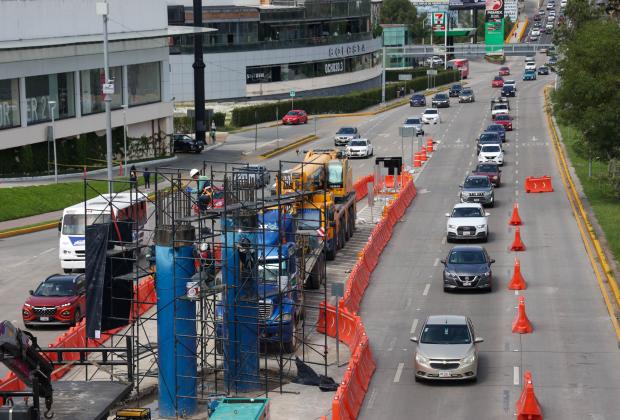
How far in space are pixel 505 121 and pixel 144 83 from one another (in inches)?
1098

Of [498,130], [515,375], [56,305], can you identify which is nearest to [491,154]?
[498,130]

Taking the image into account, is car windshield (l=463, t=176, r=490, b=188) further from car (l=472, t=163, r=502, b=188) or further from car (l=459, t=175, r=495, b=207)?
car (l=472, t=163, r=502, b=188)

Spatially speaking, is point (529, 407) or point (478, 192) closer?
point (529, 407)

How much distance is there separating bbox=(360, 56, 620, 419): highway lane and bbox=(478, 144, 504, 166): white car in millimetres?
9133

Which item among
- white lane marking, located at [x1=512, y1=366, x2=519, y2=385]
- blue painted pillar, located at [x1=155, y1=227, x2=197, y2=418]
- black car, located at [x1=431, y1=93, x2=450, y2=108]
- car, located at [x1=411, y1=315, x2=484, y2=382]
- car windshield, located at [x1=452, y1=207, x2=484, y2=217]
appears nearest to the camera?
blue painted pillar, located at [x1=155, y1=227, x2=197, y2=418]

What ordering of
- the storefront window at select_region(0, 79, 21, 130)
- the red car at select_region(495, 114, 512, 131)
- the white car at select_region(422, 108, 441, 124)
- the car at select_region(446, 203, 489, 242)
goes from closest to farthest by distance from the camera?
the car at select_region(446, 203, 489, 242)
the storefront window at select_region(0, 79, 21, 130)
the red car at select_region(495, 114, 512, 131)
the white car at select_region(422, 108, 441, 124)

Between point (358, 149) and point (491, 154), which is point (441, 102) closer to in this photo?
point (358, 149)

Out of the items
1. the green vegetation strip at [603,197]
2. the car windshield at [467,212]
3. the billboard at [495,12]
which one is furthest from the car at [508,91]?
the car windshield at [467,212]

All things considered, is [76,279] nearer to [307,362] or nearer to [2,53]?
[307,362]

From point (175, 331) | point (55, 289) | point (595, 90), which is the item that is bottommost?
point (55, 289)

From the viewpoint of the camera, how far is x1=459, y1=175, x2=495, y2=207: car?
185ft

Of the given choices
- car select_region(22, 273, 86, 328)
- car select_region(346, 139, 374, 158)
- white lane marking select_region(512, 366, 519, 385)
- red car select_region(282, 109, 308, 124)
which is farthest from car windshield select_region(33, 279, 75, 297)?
red car select_region(282, 109, 308, 124)

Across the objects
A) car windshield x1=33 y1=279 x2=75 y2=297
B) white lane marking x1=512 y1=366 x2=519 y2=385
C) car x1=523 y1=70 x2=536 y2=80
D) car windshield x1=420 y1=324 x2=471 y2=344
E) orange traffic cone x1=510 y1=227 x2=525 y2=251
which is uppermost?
car windshield x1=420 y1=324 x2=471 y2=344

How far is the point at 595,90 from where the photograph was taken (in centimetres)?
5425
